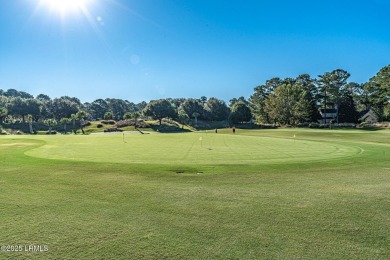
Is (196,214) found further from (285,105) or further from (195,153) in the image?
(285,105)

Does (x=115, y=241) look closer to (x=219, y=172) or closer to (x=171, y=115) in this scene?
(x=219, y=172)

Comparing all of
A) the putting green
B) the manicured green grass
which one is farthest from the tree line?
the manicured green grass

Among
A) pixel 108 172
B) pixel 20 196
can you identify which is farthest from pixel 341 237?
pixel 108 172

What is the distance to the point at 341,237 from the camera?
5414 millimetres

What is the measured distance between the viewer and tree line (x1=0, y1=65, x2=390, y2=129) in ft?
298

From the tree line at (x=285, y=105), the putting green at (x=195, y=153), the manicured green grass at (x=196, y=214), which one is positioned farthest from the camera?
the tree line at (x=285, y=105)

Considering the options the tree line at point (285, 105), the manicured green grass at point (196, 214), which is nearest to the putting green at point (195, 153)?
the manicured green grass at point (196, 214)

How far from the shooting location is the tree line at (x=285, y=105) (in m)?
90.8

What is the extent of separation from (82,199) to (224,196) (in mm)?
4178

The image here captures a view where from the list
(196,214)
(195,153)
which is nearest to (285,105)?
(195,153)

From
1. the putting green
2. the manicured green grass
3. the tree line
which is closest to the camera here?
the manicured green grass

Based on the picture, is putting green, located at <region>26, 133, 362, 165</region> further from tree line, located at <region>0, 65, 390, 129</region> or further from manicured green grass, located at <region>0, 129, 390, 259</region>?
tree line, located at <region>0, 65, 390, 129</region>

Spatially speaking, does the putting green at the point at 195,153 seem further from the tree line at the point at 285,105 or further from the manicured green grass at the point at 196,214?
the tree line at the point at 285,105

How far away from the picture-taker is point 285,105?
307 feet
